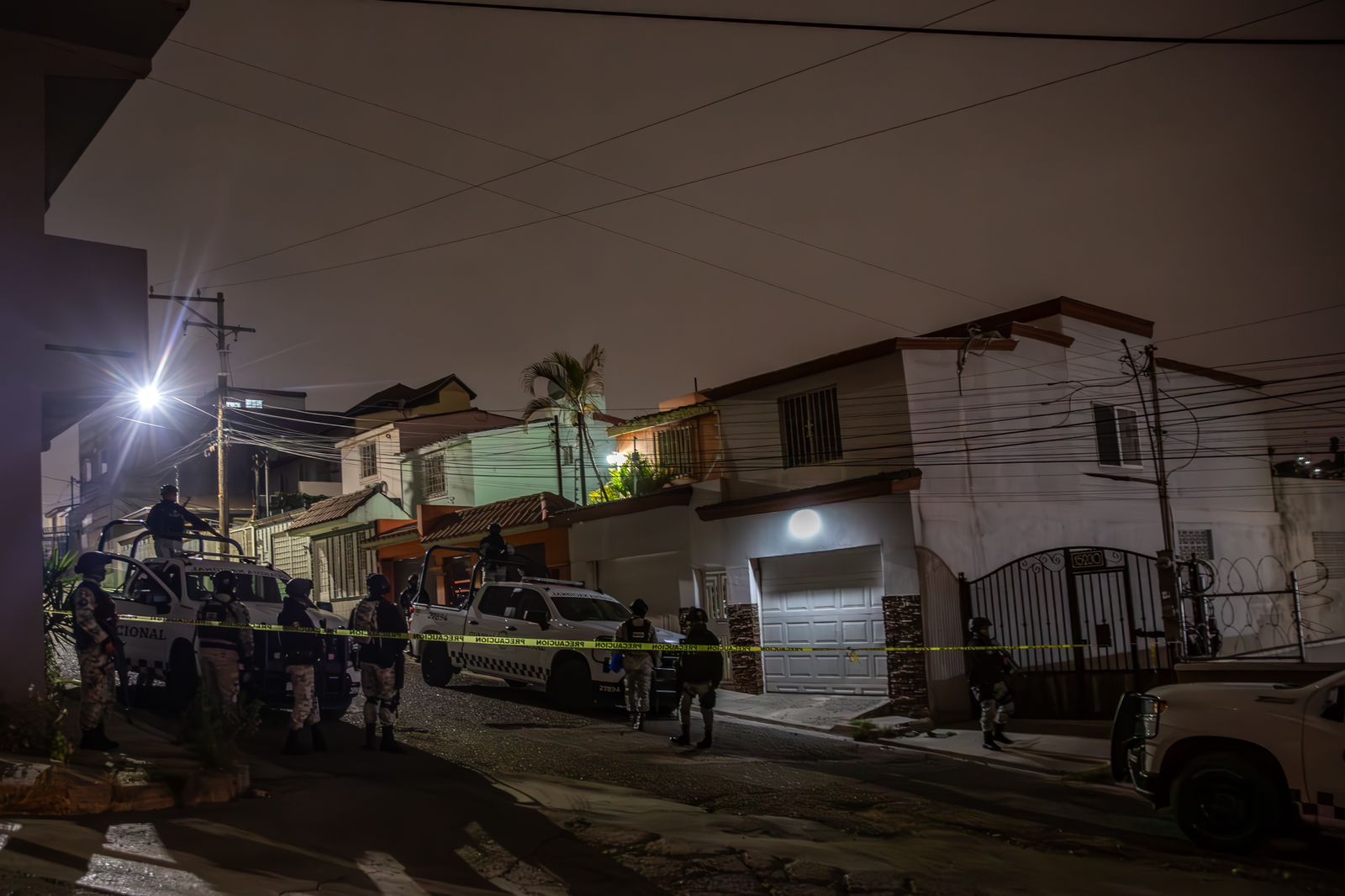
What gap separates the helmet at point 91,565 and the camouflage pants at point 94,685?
1.02 meters

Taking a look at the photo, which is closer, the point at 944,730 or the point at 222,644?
the point at 222,644

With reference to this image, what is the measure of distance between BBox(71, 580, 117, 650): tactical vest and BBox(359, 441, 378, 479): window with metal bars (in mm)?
29199

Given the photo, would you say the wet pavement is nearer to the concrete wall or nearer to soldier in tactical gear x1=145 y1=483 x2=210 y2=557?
soldier in tactical gear x1=145 y1=483 x2=210 y2=557

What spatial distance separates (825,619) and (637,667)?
19.3ft

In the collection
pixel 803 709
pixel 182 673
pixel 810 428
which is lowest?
pixel 803 709

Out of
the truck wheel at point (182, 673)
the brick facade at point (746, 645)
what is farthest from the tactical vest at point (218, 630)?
the brick facade at point (746, 645)

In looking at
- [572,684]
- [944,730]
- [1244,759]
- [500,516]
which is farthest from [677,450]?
[1244,759]

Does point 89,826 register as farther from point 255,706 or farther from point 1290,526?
point 1290,526

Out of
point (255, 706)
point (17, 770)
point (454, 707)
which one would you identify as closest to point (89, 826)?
point (17, 770)

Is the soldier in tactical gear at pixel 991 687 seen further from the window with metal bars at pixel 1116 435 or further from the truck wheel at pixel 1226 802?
the window with metal bars at pixel 1116 435

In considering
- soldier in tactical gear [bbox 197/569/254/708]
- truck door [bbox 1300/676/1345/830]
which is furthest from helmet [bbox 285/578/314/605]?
truck door [bbox 1300/676/1345/830]

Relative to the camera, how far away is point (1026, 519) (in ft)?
66.0

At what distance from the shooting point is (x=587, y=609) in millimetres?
16781

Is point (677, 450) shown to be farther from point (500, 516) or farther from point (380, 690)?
point (380, 690)
